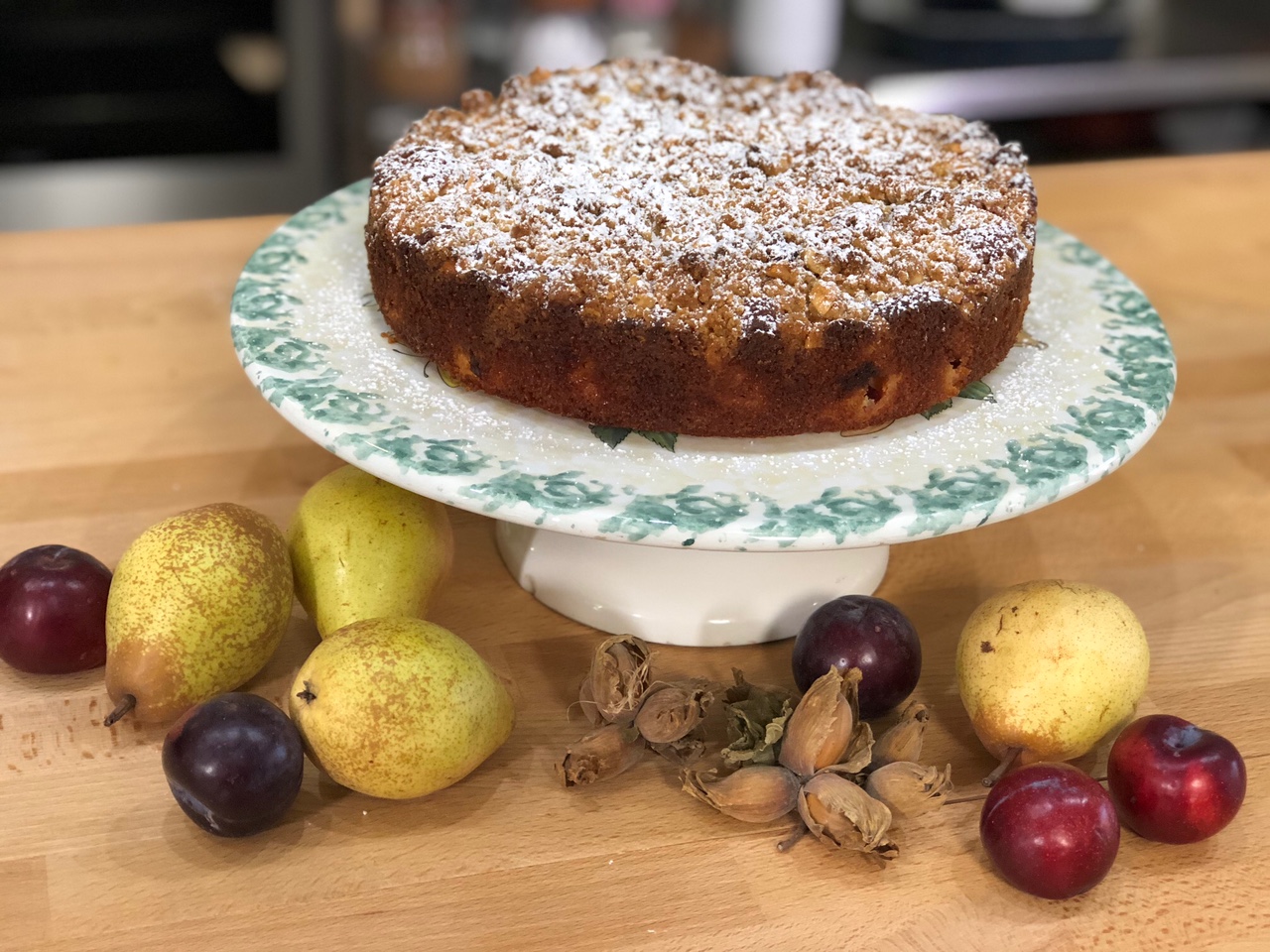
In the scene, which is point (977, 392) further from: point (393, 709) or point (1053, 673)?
point (393, 709)

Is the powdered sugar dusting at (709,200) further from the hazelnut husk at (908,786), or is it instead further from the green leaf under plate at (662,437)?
the hazelnut husk at (908,786)

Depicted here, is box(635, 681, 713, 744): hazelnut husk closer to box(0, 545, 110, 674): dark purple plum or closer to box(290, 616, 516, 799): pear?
box(290, 616, 516, 799): pear

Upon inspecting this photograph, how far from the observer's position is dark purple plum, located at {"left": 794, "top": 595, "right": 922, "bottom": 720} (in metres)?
0.94

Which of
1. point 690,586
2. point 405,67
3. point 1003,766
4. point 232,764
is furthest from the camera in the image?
point 405,67

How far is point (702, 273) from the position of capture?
100cm

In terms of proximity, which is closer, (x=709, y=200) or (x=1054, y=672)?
(x=1054, y=672)

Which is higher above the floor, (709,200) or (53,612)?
(709,200)

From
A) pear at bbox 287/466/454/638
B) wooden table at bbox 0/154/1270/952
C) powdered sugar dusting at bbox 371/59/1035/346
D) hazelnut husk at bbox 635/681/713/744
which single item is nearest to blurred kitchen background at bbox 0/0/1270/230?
wooden table at bbox 0/154/1270/952

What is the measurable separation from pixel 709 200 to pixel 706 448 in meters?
0.24

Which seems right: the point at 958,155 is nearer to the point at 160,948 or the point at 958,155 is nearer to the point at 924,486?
the point at 924,486

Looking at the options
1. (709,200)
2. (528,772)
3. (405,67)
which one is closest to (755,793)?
(528,772)

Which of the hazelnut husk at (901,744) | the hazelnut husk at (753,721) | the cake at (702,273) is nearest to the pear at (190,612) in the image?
the cake at (702,273)

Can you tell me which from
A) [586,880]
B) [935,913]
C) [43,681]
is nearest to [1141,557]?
[935,913]

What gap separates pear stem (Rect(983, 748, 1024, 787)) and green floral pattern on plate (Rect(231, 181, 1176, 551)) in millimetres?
163
